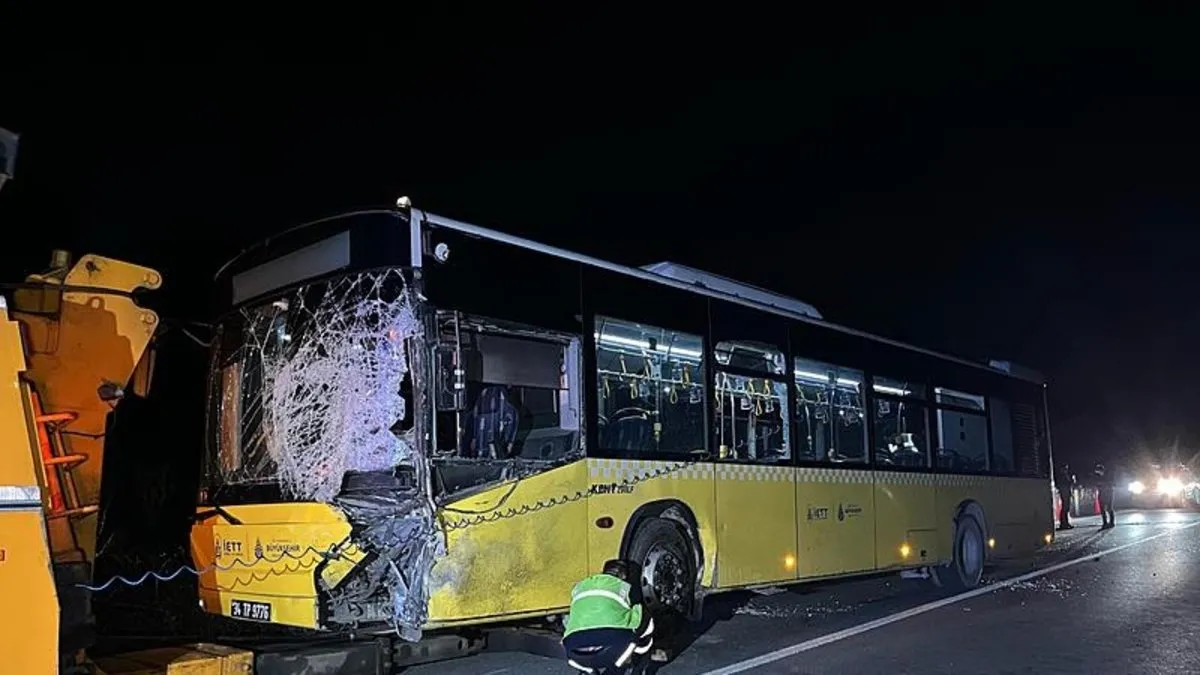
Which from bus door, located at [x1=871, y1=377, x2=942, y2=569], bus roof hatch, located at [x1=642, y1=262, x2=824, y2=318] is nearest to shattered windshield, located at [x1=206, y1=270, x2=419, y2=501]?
bus roof hatch, located at [x1=642, y1=262, x2=824, y2=318]

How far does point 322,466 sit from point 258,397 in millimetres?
988

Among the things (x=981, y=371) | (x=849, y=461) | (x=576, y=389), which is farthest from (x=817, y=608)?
(x=576, y=389)

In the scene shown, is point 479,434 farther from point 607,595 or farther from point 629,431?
point 629,431

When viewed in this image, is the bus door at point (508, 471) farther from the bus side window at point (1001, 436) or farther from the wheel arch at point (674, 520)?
the bus side window at point (1001, 436)

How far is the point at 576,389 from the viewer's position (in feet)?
26.5

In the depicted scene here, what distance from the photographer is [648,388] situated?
8.95 m

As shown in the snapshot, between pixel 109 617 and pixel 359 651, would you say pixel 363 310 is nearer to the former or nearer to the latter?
pixel 359 651

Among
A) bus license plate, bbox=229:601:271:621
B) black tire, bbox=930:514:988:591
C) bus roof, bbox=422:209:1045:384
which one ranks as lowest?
black tire, bbox=930:514:988:591

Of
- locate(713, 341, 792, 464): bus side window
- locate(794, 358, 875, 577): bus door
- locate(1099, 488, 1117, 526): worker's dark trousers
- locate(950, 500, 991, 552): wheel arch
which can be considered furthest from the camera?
locate(1099, 488, 1117, 526): worker's dark trousers

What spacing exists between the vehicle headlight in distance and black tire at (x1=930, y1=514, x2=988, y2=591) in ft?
110

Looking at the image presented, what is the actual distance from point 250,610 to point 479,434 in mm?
2090

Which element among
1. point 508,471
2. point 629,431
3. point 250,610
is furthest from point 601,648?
point 250,610

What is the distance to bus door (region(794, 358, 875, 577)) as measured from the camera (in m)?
10.7

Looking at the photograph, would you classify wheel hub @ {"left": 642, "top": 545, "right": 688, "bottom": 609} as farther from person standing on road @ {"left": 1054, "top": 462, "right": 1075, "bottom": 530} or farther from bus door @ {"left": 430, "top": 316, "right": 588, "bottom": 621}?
person standing on road @ {"left": 1054, "top": 462, "right": 1075, "bottom": 530}
